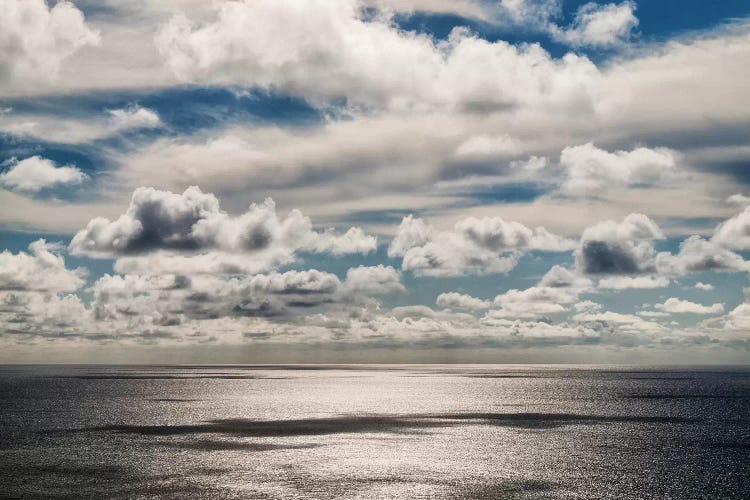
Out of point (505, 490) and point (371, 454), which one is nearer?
point (505, 490)

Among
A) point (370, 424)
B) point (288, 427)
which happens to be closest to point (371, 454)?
point (288, 427)

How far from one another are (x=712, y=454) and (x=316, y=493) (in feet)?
141

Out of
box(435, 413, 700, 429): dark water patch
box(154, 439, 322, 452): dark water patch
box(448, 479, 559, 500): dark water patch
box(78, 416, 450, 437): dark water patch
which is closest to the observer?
box(448, 479, 559, 500): dark water patch

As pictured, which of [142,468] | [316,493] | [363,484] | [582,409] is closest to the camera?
[316,493]

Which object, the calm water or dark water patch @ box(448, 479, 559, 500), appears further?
the calm water

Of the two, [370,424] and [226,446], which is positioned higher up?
[226,446]

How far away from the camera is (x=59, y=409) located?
12412 cm

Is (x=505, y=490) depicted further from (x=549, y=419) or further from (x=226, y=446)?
(x=549, y=419)

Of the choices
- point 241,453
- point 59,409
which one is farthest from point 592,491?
point 59,409

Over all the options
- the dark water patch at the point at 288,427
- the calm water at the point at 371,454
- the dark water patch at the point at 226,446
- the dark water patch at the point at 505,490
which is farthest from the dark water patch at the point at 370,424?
the dark water patch at the point at 505,490

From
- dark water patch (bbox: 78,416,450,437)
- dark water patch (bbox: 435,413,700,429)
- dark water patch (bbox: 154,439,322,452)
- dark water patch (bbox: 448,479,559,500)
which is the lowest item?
dark water patch (bbox: 435,413,700,429)

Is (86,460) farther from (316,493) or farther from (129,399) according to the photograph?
(129,399)

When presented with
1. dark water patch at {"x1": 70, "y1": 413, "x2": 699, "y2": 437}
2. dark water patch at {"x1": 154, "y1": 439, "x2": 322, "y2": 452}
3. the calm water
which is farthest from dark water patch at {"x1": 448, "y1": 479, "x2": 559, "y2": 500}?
dark water patch at {"x1": 70, "y1": 413, "x2": 699, "y2": 437}

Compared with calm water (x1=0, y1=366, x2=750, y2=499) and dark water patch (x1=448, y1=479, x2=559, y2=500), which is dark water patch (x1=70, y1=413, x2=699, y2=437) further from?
dark water patch (x1=448, y1=479, x2=559, y2=500)
